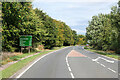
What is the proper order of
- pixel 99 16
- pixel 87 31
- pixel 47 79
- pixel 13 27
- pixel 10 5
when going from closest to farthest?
pixel 47 79 → pixel 10 5 → pixel 13 27 → pixel 99 16 → pixel 87 31

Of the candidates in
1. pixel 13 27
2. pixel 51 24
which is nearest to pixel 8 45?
pixel 13 27

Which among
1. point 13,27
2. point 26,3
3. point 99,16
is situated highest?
point 99,16

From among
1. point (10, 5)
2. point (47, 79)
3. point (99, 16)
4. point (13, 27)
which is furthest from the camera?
point (99, 16)

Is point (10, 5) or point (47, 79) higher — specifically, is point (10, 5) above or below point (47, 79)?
above

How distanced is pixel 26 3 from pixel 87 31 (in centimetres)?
4356

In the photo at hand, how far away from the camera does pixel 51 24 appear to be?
5184 centimetres

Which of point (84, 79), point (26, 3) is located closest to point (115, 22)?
point (26, 3)

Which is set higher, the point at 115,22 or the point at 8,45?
the point at 115,22

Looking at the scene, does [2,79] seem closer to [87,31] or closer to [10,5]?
[10,5]

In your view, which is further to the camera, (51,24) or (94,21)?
(94,21)

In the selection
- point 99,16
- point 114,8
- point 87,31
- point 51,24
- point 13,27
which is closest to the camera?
point 13,27

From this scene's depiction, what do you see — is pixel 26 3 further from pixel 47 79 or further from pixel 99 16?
pixel 99 16

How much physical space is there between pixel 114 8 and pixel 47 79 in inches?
1179

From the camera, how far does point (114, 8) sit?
34031mm
